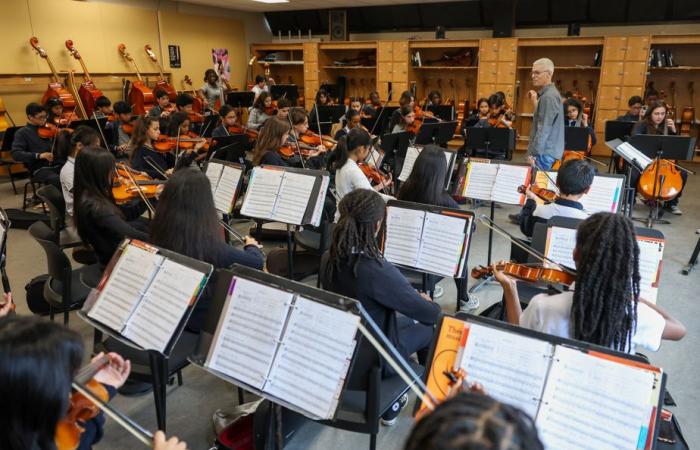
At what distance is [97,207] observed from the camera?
2.72 metres

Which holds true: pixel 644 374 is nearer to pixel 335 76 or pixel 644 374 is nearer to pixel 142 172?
pixel 142 172

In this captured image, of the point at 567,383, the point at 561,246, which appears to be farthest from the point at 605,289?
the point at 561,246

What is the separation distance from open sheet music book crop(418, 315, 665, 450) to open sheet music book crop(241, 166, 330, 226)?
1.89 meters

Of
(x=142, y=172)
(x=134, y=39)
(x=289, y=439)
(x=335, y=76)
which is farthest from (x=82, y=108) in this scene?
(x=289, y=439)

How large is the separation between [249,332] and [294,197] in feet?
5.53

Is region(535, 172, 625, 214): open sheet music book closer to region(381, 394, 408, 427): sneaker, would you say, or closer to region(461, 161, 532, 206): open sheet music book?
region(461, 161, 532, 206): open sheet music book

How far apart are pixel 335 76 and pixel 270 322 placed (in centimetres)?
1041

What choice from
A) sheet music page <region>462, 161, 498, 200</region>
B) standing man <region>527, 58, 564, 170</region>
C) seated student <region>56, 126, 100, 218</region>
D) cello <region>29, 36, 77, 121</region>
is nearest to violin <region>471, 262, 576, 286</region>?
sheet music page <region>462, 161, 498, 200</region>

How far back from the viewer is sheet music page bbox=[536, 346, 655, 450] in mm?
1181

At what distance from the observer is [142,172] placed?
4.52m

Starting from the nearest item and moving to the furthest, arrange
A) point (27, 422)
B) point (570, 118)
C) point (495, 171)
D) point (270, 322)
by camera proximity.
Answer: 1. point (27, 422)
2. point (270, 322)
3. point (495, 171)
4. point (570, 118)

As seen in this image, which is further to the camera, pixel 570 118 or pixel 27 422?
pixel 570 118

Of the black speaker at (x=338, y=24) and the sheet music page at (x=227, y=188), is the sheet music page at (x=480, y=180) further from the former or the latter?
the black speaker at (x=338, y=24)

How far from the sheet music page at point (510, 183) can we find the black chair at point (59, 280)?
2.77 m
